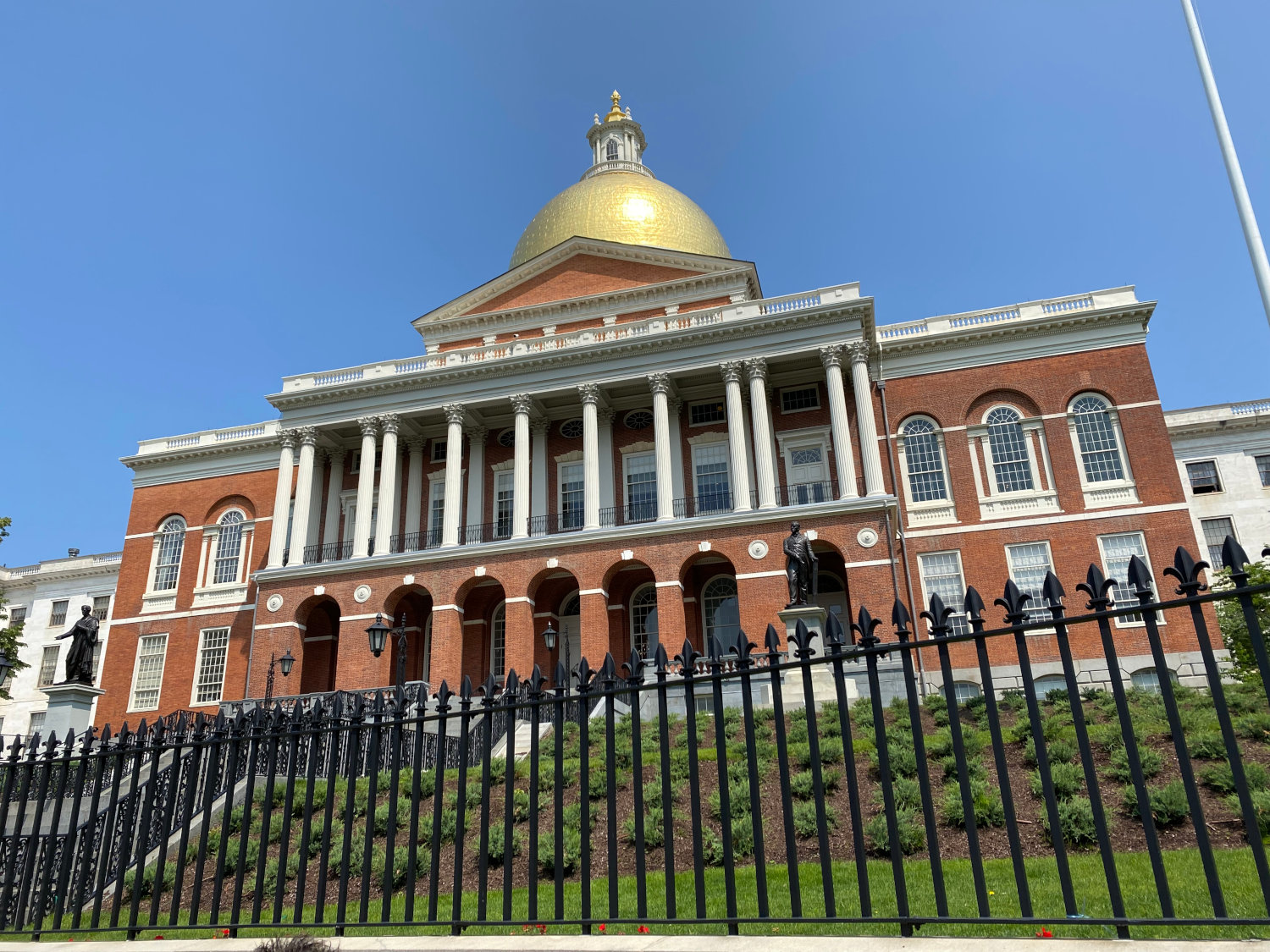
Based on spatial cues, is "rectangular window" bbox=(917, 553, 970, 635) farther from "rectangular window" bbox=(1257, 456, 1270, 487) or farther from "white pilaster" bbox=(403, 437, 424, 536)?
"rectangular window" bbox=(1257, 456, 1270, 487)

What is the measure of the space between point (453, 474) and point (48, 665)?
37.6 metres

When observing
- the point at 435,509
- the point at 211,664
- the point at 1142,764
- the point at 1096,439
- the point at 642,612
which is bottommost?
the point at 1142,764

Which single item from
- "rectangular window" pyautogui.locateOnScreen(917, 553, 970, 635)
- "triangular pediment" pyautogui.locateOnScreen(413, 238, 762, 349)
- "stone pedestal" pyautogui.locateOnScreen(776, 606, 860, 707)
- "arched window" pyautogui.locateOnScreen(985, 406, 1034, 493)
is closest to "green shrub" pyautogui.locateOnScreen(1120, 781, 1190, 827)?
"stone pedestal" pyautogui.locateOnScreen(776, 606, 860, 707)

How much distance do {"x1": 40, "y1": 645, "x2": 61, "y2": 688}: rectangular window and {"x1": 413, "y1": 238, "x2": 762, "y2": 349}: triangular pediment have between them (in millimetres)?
34281

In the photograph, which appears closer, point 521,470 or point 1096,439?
point 1096,439

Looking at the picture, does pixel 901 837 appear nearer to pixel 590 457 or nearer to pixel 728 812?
pixel 728 812

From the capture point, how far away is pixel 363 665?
35.4m

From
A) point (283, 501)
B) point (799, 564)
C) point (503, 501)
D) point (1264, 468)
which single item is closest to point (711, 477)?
point (503, 501)

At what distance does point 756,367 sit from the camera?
3566cm

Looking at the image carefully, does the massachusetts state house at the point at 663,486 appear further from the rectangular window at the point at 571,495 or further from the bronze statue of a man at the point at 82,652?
the bronze statue of a man at the point at 82,652

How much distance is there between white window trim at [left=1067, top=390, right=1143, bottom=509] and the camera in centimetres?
3416

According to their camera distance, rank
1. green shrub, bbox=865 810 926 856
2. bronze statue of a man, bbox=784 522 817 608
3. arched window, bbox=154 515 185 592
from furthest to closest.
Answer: arched window, bbox=154 515 185 592, bronze statue of a man, bbox=784 522 817 608, green shrub, bbox=865 810 926 856

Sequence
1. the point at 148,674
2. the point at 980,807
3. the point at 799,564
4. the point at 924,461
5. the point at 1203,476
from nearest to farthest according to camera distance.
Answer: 1. the point at 980,807
2. the point at 799,564
3. the point at 924,461
4. the point at 148,674
5. the point at 1203,476

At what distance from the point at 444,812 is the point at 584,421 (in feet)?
79.5
